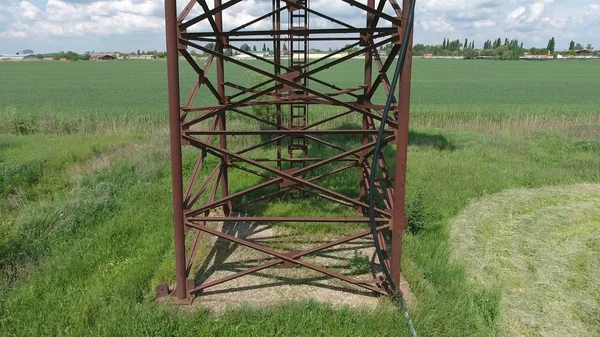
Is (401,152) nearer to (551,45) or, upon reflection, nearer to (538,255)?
(538,255)

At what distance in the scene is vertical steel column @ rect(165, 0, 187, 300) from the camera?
183 inches

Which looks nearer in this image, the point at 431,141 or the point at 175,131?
the point at 175,131

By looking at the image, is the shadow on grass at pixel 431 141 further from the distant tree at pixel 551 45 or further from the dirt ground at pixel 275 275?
the distant tree at pixel 551 45

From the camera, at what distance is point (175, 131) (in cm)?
495

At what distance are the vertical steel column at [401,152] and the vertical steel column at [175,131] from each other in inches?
97.8

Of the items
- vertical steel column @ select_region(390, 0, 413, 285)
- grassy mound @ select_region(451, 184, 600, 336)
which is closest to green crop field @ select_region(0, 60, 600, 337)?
grassy mound @ select_region(451, 184, 600, 336)

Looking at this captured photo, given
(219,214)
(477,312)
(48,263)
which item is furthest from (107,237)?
(477,312)

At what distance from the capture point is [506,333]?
16.8ft

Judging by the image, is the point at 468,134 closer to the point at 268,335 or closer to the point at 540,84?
the point at 268,335

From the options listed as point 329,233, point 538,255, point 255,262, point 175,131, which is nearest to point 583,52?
point 538,255

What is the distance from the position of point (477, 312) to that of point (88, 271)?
5.25 m

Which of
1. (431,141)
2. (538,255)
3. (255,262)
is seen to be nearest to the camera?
(255,262)

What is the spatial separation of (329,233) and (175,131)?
3541mm

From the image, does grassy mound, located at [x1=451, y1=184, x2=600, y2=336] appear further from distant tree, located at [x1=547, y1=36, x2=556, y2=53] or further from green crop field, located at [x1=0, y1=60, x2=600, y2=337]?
distant tree, located at [x1=547, y1=36, x2=556, y2=53]
